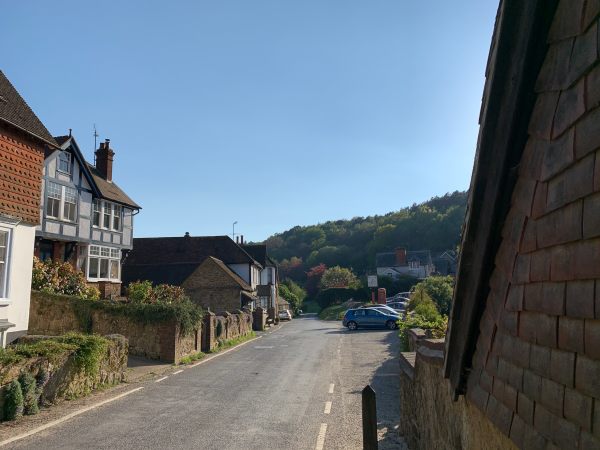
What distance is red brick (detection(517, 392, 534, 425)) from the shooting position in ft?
8.34

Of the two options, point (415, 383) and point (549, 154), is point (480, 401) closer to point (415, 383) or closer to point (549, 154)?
point (549, 154)

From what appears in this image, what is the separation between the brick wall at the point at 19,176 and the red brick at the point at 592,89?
53.6ft

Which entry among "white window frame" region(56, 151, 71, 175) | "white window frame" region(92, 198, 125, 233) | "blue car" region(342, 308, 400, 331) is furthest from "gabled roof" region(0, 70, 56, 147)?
"blue car" region(342, 308, 400, 331)

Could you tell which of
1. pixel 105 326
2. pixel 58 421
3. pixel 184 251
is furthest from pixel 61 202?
pixel 184 251

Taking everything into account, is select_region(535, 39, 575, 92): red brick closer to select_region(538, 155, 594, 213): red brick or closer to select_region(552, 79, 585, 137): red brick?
select_region(552, 79, 585, 137): red brick

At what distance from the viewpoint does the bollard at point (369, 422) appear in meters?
4.52

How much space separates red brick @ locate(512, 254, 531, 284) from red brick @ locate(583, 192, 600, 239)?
2.15ft

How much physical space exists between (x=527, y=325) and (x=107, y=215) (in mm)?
32366

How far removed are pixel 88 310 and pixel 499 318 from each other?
20450 mm

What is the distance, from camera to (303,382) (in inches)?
585

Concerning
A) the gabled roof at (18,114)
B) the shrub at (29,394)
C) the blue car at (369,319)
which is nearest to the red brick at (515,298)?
the shrub at (29,394)

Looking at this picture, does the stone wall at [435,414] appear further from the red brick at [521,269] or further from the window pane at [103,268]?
the window pane at [103,268]

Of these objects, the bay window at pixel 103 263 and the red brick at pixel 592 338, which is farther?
the bay window at pixel 103 263

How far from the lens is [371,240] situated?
122 metres
